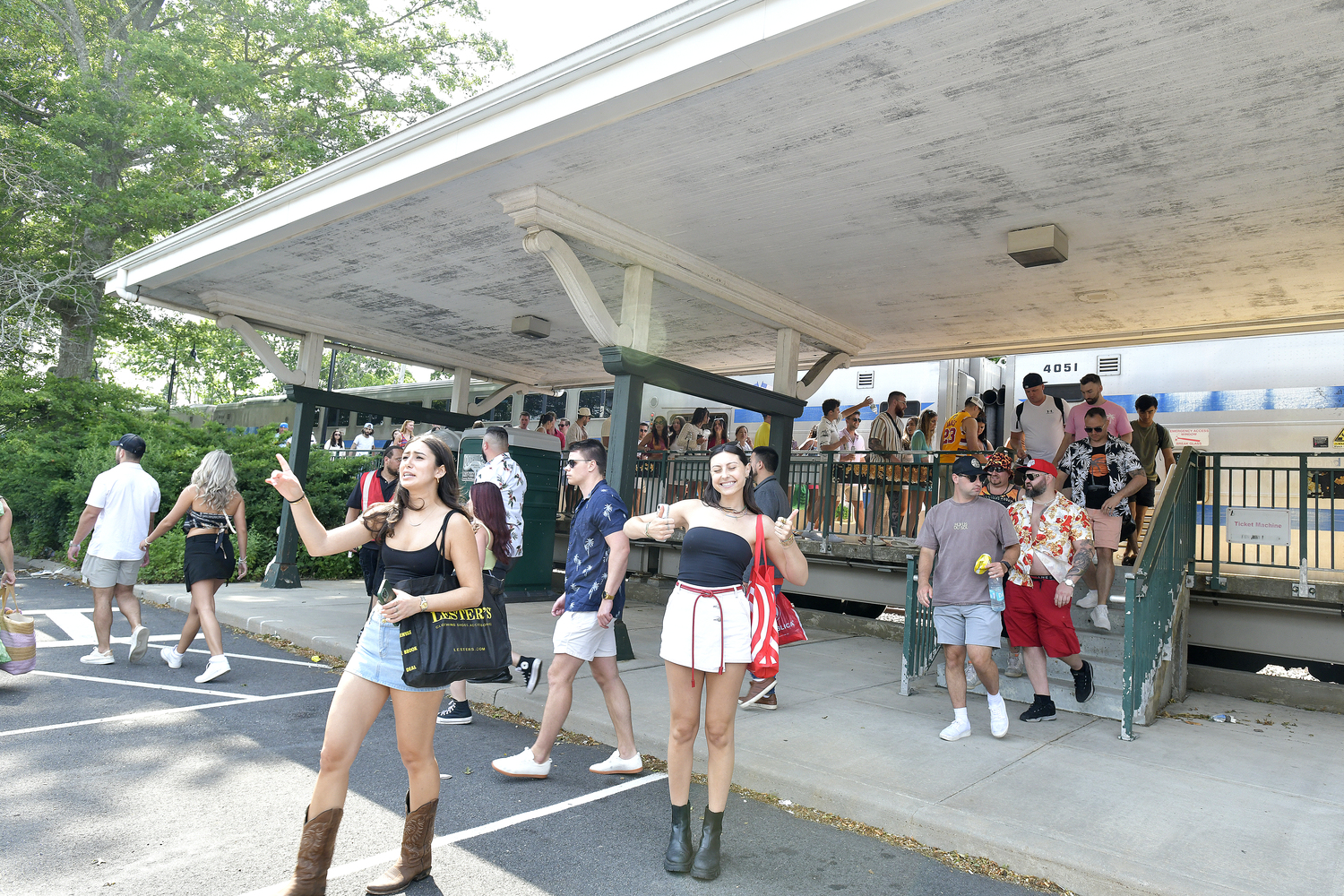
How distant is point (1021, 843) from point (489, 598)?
2.62 meters

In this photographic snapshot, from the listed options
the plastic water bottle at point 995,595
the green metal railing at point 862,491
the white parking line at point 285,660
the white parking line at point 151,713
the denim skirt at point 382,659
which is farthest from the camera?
the green metal railing at point 862,491

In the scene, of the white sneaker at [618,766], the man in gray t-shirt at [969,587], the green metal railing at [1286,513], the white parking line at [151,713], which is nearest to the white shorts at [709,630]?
the white sneaker at [618,766]

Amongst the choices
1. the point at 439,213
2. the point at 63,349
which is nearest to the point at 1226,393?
the point at 439,213

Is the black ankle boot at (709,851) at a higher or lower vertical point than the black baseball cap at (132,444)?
lower

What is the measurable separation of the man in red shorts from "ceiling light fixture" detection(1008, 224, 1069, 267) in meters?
2.04

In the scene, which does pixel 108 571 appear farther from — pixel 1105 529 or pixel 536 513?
pixel 1105 529

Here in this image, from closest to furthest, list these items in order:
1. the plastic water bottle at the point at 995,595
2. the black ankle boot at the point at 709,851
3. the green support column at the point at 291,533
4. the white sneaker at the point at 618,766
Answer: the black ankle boot at the point at 709,851, the white sneaker at the point at 618,766, the plastic water bottle at the point at 995,595, the green support column at the point at 291,533

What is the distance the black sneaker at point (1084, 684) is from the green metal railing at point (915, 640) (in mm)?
1069

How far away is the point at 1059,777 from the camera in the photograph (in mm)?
4602

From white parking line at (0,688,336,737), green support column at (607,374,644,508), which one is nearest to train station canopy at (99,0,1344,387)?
green support column at (607,374,644,508)

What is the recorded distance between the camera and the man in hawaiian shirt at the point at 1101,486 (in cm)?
689

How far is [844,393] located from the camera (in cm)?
1373

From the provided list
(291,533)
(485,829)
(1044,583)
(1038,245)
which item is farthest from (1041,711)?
(291,533)

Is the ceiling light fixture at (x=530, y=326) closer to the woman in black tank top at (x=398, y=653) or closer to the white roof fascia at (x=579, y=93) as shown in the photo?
the white roof fascia at (x=579, y=93)
